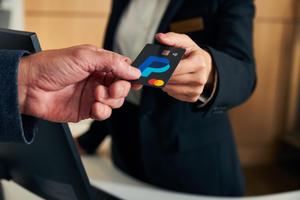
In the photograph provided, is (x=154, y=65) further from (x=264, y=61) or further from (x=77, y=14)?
(x=264, y=61)

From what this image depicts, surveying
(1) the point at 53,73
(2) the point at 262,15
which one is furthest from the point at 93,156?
(2) the point at 262,15

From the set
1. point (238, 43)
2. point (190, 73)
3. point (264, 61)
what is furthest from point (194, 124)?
point (264, 61)

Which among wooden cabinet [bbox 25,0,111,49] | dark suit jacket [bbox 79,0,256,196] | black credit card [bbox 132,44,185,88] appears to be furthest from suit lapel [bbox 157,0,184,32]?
wooden cabinet [bbox 25,0,111,49]

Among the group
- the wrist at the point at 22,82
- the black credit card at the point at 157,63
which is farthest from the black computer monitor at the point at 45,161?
the black credit card at the point at 157,63

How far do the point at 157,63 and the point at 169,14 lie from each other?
0.36 m

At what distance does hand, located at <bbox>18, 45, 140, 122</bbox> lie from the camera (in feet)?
1.44

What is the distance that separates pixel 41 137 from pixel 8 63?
0.14 metres

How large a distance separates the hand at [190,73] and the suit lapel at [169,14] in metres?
0.20

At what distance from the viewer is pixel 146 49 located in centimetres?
47

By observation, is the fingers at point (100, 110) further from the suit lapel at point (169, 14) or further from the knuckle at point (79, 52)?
the suit lapel at point (169, 14)

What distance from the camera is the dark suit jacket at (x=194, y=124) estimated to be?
749mm

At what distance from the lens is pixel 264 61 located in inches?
86.3

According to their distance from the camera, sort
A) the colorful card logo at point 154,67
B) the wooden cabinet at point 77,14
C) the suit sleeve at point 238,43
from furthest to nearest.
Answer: the wooden cabinet at point 77,14, the suit sleeve at point 238,43, the colorful card logo at point 154,67

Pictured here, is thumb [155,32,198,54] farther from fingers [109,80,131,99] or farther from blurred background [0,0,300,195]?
blurred background [0,0,300,195]
